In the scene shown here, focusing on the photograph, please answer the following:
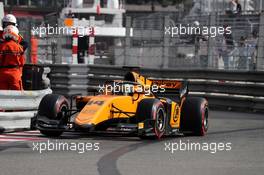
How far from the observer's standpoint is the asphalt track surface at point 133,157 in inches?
315

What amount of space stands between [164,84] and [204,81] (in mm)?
5745

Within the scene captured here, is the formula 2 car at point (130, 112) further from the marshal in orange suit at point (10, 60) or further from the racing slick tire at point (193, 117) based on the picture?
the marshal in orange suit at point (10, 60)

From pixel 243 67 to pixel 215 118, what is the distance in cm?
289

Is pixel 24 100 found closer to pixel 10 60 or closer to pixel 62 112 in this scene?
pixel 10 60

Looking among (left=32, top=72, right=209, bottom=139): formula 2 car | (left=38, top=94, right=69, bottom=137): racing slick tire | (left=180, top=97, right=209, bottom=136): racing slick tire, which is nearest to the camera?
(left=32, top=72, right=209, bottom=139): formula 2 car

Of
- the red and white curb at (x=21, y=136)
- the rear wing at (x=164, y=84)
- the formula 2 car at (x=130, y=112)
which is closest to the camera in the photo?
the formula 2 car at (x=130, y=112)

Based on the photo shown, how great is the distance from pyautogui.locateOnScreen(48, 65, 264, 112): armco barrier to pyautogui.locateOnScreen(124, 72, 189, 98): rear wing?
330 cm

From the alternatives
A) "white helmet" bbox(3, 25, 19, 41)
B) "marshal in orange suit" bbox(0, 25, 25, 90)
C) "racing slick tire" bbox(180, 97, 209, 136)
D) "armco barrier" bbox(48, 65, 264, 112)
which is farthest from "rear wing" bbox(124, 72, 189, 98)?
"armco barrier" bbox(48, 65, 264, 112)

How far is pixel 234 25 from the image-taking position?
19016mm

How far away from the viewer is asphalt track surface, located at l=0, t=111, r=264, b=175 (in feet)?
26.2

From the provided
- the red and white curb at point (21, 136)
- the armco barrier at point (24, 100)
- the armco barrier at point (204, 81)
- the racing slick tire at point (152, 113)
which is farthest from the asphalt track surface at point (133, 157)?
the armco barrier at point (204, 81)

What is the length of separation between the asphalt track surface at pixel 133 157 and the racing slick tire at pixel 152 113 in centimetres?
16

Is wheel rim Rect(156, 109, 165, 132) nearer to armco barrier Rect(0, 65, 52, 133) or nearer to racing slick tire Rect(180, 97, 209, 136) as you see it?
racing slick tire Rect(180, 97, 209, 136)

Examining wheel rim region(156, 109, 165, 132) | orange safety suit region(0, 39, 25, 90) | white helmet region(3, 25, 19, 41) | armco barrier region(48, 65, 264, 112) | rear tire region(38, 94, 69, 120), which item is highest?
white helmet region(3, 25, 19, 41)
